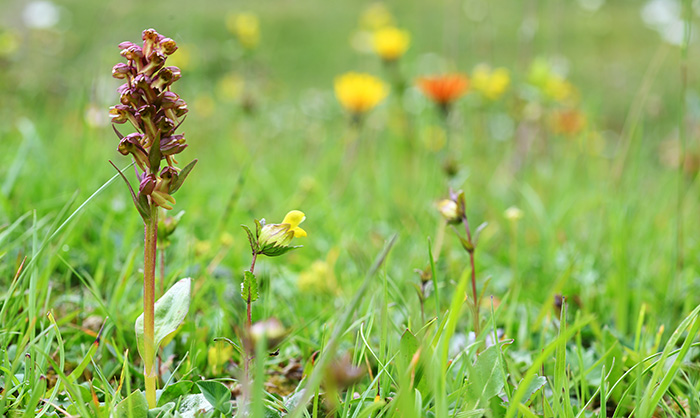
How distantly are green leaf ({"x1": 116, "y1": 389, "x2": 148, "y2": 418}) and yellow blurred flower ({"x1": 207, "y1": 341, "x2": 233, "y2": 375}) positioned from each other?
0.18 metres

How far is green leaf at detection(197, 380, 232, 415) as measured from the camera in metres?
0.66

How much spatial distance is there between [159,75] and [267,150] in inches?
95.7

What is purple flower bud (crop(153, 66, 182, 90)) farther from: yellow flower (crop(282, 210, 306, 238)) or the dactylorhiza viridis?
yellow flower (crop(282, 210, 306, 238))

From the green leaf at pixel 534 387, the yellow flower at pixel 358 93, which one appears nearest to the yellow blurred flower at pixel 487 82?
the yellow flower at pixel 358 93

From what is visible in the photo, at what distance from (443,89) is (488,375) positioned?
142 centimetres

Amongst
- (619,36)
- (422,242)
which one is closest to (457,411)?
(422,242)

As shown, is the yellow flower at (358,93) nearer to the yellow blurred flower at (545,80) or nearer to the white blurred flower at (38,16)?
the yellow blurred flower at (545,80)

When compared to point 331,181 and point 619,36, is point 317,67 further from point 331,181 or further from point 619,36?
point 331,181

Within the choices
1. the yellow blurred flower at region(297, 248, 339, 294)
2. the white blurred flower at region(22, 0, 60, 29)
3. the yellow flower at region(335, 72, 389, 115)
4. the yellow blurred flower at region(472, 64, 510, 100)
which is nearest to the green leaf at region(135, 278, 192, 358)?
the yellow blurred flower at region(297, 248, 339, 294)

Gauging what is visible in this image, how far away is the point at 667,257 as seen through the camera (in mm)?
1459

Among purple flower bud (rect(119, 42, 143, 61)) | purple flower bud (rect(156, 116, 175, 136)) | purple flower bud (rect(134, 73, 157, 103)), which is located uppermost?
purple flower bud (rect(119, 42, 143, 61))

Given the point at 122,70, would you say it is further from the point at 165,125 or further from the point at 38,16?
the point at 38,16

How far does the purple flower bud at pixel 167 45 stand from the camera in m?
0.62

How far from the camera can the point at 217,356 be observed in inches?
32.4
